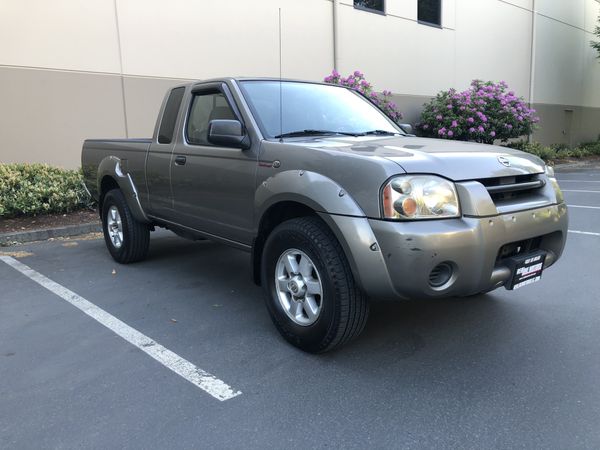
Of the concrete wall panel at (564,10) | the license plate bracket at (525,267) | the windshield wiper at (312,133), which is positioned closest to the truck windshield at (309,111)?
the windshield wiper at (312,133)

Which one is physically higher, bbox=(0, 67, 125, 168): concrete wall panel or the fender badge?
bbox=(0, 67, 125, 168): concrete wall panel

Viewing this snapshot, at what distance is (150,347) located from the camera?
3635 mm

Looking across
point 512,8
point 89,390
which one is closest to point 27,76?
point 89,390

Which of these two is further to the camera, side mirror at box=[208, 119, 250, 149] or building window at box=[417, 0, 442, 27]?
building window at box=[417, 0, 442, 27]

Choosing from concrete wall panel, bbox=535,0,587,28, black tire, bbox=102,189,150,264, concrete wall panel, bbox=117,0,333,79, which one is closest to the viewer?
black tire, bbox=102,189,150,264

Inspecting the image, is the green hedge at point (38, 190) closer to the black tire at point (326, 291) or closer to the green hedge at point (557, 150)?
the black tire at point (326, 291)

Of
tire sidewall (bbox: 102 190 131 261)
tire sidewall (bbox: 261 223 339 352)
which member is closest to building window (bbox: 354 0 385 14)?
tire sidewall (bbox: 102 190 131 261)

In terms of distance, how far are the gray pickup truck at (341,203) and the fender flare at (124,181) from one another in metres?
0.70

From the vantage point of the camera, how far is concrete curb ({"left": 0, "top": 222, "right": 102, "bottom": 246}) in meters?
7.08

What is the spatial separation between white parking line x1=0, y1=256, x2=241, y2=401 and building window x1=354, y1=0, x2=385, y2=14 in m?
11.7

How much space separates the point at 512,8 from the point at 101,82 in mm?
15721

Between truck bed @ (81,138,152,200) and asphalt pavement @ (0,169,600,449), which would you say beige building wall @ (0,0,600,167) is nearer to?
truck bed @ (81,138,152,200)

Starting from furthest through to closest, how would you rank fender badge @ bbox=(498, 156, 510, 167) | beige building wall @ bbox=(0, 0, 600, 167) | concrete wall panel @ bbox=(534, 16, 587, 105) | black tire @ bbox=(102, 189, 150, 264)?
concrete wall panel @ bbox=(534, 16, 587, 105), beige building wall @ bbox=(0, 0, 600, 167), black tire @ bbox=(102, 189, 150, 264), fender badge @ bbox=(498, 156, 510, 167)

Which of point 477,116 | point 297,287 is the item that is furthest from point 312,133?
point 477,116
